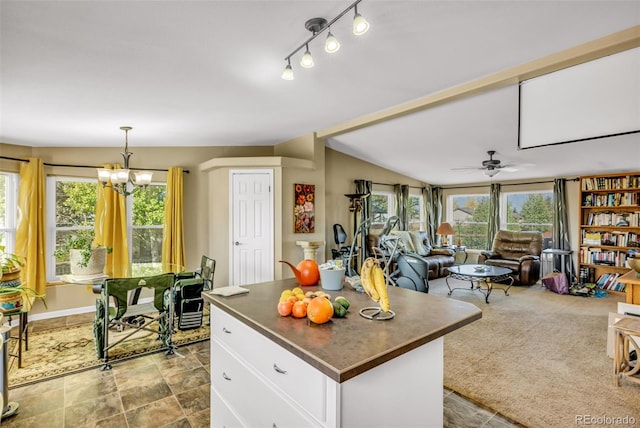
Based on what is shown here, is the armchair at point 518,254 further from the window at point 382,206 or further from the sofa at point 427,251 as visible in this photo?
the window at point 382,206

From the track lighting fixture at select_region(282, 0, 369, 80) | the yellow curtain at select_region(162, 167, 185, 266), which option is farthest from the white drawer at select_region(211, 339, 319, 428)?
the yellow curtain at select_region(162, 167, 185, 266)

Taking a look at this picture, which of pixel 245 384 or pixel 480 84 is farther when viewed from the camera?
pixel 480 84

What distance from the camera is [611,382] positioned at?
2.74 m

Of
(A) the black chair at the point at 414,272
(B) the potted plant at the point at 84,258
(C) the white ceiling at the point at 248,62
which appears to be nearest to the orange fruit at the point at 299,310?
(C) the white ceiling at the point at 248,62

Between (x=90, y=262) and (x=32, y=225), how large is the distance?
1671 millimetres

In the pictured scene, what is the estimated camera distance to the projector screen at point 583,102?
236 cm

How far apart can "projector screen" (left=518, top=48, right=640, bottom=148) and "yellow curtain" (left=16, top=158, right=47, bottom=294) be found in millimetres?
5720

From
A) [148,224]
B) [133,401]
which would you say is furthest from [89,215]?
[133,401]

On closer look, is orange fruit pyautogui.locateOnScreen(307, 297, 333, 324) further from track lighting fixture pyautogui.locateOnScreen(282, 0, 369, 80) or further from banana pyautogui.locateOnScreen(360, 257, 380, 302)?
track lighting fixture pyautogui.locateOnScreen(282, 0, 369, 80)

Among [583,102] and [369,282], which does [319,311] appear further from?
[583,102]

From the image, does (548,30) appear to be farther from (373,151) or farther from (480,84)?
(373,151)

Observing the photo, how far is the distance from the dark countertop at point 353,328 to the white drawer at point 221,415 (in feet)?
1.83

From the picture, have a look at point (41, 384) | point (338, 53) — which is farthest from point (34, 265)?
point (338, 53)

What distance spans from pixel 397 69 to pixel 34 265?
5028 millimetres
